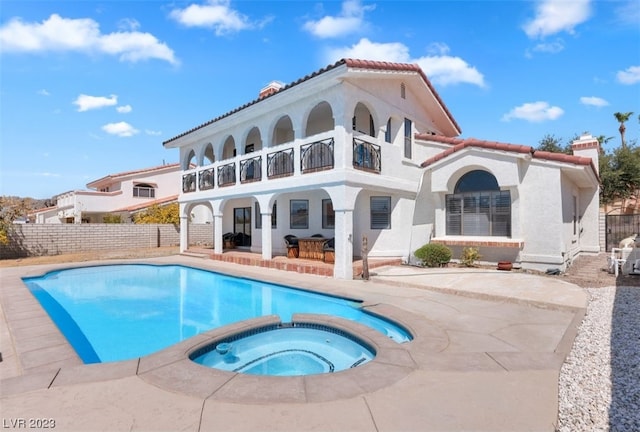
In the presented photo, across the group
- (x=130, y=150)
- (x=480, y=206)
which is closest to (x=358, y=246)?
(x=480, y=206)

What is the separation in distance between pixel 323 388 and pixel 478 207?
43.0 feet

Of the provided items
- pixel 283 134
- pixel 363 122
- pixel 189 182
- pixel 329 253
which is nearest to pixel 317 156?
pixel 363 122

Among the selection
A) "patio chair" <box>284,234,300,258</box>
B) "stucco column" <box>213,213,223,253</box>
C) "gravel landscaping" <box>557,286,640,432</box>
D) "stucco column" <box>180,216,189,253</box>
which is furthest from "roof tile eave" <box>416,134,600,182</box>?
"stucco column" <box>180,216,189,253</box>

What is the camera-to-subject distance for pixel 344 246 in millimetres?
12469

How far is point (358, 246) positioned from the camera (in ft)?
55.3

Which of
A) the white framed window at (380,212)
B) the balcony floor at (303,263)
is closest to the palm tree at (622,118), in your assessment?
the white framed window at (380,212)

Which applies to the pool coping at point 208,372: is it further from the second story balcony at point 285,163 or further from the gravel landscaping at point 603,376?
the second story balcony at point 285,163

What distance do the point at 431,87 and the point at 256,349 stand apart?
16.1 meters

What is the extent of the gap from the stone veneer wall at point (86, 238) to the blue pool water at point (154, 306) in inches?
277

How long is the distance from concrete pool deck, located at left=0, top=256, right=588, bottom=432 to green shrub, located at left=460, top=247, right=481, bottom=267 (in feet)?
23.9

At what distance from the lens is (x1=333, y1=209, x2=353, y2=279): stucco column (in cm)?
1252

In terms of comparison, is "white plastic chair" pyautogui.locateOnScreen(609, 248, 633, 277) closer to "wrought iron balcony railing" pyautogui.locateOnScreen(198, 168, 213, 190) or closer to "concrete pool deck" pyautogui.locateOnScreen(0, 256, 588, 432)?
"concrete pool deck" pyautogui.locateOnScreen(0, 256, 588, 432)

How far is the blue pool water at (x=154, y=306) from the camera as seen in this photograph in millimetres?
7461

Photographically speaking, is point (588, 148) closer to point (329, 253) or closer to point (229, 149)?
point (329, 253)
